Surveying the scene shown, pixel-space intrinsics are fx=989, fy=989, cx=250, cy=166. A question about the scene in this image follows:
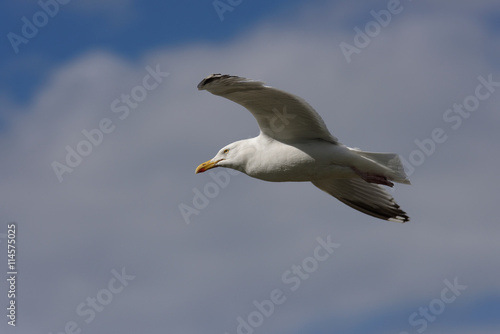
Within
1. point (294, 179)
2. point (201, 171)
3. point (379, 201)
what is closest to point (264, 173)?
point (294, 179)

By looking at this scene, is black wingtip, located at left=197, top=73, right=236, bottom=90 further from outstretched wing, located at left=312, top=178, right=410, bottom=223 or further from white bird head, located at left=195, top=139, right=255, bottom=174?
outstretched wing, located at left=312, top=178, right=410, bottom=223

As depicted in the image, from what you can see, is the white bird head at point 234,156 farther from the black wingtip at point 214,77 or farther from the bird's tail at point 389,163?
the black wingtip at point 214,77

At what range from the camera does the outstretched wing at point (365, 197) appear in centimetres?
1492

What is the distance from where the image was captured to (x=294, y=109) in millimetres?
13000

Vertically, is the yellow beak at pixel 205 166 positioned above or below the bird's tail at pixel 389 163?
above

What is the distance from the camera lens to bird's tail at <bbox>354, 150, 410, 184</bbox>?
525 inches

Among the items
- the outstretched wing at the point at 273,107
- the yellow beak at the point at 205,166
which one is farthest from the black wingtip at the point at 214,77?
the yellow beak at the point at 205,166

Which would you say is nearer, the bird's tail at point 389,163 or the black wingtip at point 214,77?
the black wingtip at point 214,77

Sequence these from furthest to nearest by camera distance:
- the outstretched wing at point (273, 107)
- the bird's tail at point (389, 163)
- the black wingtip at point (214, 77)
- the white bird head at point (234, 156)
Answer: the white bird head at point (234, 156) → the bird's tail at point (389, 163) → the outstretched wing at point (273, 107) → the black wingtip at point (214, 77)

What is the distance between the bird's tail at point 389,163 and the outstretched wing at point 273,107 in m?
0.52

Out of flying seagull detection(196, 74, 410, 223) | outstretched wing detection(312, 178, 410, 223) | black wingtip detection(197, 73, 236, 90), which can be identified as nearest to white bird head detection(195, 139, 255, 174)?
flying seagull detection(196, 74, 410, 223)

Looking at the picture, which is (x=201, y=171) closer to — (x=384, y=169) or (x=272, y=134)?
(x=272, y=134)

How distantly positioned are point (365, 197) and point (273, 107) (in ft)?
9.11

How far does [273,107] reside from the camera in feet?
42.7
